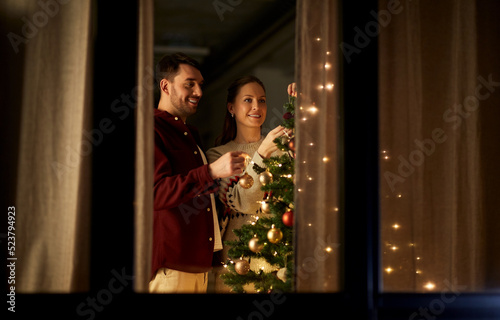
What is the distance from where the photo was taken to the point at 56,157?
204 cm

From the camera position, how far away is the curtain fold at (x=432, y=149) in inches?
88.0

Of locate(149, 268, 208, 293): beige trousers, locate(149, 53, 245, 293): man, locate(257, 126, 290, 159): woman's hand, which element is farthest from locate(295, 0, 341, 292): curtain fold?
locate(149, 268, 208, 293): beige trousers

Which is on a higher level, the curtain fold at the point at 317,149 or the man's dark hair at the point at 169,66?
the man's dark hair at the point at 169,66

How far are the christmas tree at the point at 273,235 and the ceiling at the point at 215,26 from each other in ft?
1.89

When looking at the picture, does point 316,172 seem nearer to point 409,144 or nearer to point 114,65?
point 409,144

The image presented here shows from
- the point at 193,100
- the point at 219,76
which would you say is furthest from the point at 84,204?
the point at 219,76

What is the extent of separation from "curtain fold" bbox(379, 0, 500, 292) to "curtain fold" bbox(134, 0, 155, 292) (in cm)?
101

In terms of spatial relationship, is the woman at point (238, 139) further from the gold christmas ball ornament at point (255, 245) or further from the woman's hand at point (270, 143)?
the gold christmas ball ornament at point (255, 245)

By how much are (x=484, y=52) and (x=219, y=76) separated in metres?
1.41

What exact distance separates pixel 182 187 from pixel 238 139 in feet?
1.79

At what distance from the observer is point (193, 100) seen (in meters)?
2.86

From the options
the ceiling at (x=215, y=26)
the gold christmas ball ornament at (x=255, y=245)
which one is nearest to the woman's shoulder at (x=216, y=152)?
the ceiling at (x=215, y=26)

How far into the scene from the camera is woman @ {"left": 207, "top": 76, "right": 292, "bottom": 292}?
2.80 m

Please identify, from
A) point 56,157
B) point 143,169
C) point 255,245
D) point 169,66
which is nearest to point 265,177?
point 255,245
